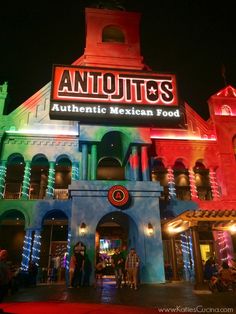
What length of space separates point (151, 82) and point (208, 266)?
13.8 m

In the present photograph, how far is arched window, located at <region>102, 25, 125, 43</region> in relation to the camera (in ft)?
82.2

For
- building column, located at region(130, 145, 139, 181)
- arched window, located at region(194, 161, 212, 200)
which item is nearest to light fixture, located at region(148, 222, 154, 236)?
building column, located at region(130, 145, 139, 181)

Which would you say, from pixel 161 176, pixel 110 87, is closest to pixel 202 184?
pixel 161 176

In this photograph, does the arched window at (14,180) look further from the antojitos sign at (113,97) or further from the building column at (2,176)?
the antojitos sign at (113,97)

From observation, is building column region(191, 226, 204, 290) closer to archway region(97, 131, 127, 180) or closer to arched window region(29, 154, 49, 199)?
archway region(97, 131, 127, 180)

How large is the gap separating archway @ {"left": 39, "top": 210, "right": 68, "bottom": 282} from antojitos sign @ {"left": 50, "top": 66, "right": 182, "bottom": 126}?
8.57 meters

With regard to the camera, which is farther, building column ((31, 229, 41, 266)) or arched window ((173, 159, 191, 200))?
arched window ((173, 159, 191, 200))

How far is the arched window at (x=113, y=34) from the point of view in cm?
2505

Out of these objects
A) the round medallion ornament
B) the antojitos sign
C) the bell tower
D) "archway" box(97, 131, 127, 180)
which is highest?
the bell tower

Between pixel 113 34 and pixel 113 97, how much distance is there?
7707 millimetres

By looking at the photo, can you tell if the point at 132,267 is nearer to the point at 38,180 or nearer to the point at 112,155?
the point at 112,155

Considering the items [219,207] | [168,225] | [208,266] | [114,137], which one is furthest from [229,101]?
[208,266]

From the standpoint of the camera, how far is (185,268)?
20.4 meters

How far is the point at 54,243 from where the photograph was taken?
24922 millimetres
